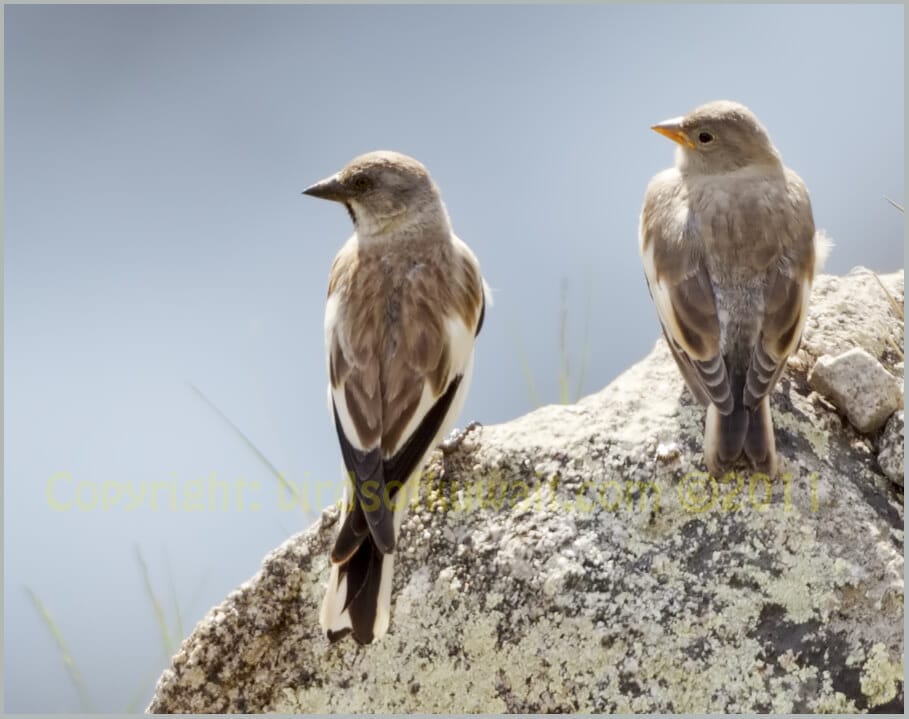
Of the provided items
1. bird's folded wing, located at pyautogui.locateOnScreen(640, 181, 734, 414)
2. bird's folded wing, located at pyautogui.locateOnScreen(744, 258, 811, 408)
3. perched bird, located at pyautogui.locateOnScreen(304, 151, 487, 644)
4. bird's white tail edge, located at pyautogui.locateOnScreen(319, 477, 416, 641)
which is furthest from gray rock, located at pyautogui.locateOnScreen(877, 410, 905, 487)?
bird's white tail edge, located at pyautogui.locateOnScreen(319, 477, 416, 641)

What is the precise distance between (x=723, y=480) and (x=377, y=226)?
1403 mm

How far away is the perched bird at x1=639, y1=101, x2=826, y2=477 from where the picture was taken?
3.01m

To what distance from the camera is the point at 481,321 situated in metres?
3.53

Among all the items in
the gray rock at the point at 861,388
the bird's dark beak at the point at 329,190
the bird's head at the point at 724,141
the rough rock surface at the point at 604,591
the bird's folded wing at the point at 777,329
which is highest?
the bird's dark beak at the point at 329,190

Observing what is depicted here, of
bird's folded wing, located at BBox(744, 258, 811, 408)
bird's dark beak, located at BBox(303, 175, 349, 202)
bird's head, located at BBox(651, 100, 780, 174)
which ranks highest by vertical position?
bird's dark beak, located at BBox(303, 175, 349, 202)

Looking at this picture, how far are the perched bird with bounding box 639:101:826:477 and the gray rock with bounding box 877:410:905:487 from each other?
1.22 feet

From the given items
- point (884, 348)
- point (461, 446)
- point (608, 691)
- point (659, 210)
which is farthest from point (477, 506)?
point (884, 348)

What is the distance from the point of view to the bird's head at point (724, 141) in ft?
12.4

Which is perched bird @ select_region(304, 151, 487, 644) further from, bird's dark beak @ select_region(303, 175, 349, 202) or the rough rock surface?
the rough rock surface

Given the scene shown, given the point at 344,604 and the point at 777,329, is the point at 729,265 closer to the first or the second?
the point at 777,329

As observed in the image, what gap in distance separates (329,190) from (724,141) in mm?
1435

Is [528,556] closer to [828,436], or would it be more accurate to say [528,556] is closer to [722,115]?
[828,436]

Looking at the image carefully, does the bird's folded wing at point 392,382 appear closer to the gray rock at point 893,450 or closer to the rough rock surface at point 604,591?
the rough rock surface at point 604,591

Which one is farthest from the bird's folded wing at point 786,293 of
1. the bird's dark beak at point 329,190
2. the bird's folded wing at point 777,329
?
the bird's dark beak at point 329,190
